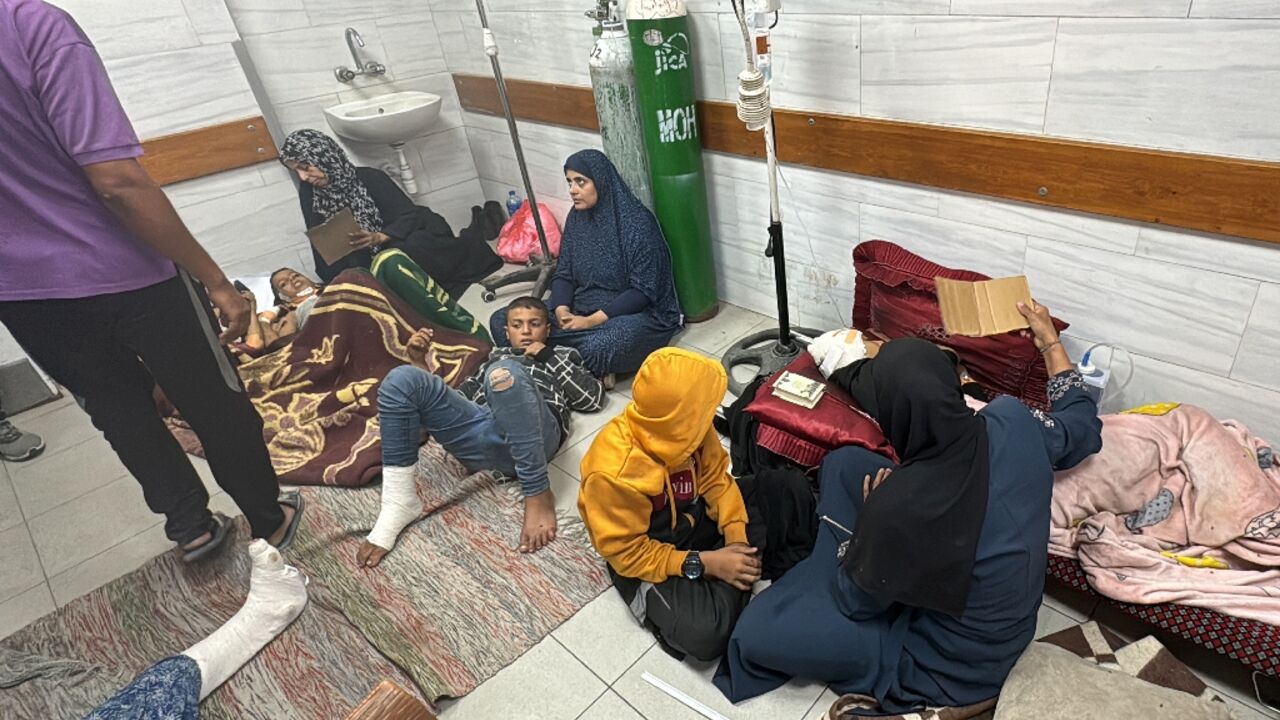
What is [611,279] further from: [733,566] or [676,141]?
[733,566]

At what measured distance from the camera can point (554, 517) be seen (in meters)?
1.99

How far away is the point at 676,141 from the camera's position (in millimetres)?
2469

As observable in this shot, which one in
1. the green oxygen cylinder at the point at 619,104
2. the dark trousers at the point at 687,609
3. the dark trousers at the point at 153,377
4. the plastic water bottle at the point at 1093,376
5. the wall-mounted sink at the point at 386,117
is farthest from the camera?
the green oxygen cylinder at the point at 619,104

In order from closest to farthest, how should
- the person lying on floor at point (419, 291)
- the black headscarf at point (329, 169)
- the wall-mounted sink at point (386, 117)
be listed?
the black headscarf at point (329, 169) → the wall-mounted sink at point (386, 117) → the person lying on floor at point (419, 291)

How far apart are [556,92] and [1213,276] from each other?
257 cm

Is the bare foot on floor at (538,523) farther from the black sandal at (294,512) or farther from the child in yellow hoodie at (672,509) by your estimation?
the black sandal at (294,512)

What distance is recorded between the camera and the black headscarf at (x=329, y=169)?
65.2 inches

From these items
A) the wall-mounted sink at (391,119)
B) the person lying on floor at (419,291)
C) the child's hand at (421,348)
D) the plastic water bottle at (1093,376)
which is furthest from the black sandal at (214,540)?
the plastic water bottle at (1093,376)

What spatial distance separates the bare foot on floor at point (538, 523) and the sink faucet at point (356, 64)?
1.48 m

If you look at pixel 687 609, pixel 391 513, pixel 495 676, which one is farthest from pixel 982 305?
pixel 391 513

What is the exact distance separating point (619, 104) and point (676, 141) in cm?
28

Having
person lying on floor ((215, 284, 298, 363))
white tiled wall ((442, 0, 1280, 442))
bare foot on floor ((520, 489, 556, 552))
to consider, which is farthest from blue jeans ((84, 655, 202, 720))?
white tiled wall ((442, 0, 1280, 442))

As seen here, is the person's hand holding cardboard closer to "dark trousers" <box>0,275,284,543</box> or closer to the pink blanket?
"dark trousers" <box>0,275,284,543</box>

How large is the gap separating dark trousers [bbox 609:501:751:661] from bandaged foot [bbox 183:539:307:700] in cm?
79
